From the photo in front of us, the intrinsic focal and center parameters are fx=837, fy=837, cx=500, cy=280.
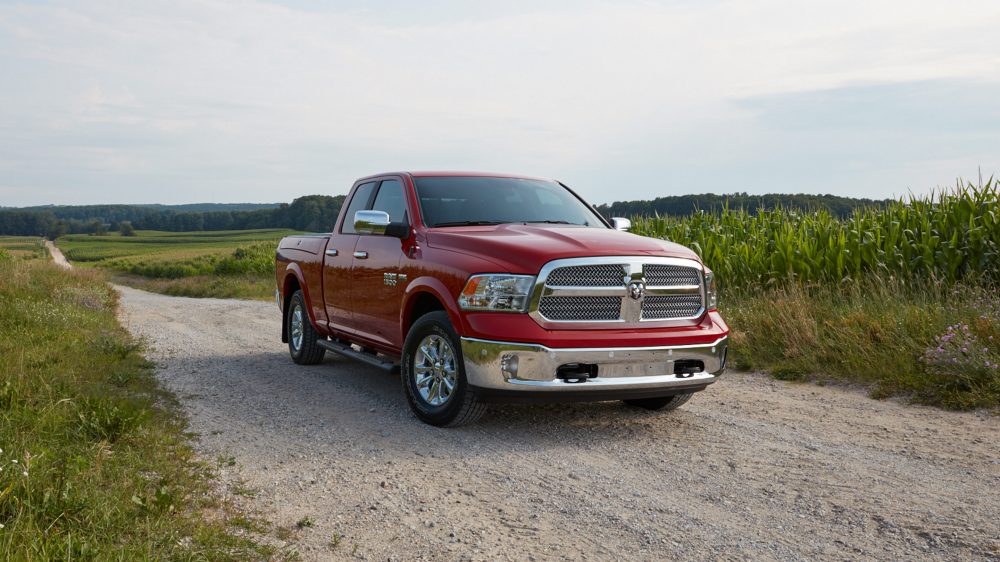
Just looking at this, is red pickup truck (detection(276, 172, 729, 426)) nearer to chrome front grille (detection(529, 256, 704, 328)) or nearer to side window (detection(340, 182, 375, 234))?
chrome front grille (detection(529, 256, 704, 328))

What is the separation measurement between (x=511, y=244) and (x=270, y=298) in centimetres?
2037

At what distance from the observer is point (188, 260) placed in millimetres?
65250

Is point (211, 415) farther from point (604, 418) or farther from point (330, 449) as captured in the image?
point (604, 418)

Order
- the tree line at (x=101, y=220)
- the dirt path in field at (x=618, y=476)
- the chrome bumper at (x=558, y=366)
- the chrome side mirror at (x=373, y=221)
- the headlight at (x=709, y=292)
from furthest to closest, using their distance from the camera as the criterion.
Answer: the tree line at (x=101, y=220), the chrome side mirror at (x=373, y=221), the headlight at (x=709, y=292), the chrome bumper at (x=558, y=366), the dirt path in field at (x=618, y=476)

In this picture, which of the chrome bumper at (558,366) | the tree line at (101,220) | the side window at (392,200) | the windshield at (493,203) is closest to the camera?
the chrome bumper at (558,366)

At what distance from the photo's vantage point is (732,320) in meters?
10.7

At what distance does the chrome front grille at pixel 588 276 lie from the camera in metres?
5.78

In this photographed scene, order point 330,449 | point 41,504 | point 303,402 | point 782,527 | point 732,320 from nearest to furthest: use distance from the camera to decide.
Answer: point 41,504, point 782,527, point 330,449, point 303,402, point 732,320

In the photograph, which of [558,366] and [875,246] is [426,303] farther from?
[875,246]

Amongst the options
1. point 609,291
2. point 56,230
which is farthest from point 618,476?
point 56,230

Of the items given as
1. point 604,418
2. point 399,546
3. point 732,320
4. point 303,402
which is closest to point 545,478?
point 399,546

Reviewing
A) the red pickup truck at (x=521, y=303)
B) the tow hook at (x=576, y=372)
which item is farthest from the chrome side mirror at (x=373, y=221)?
the tow hook at (x=576, y=372)

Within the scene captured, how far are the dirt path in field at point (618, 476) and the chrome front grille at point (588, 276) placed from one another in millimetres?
1142

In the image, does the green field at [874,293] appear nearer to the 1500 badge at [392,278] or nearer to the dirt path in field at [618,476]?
the dirt path in field at [618,476]
